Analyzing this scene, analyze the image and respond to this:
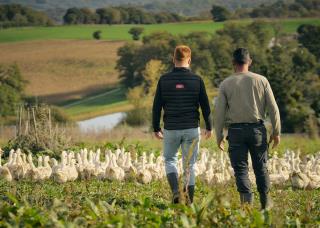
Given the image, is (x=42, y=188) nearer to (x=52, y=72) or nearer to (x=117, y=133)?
(x=117, y=133)

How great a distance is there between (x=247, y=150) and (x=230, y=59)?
75.0 m

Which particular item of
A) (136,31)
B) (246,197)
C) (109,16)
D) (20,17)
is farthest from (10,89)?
(246,197)

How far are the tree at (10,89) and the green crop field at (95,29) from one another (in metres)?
18.9

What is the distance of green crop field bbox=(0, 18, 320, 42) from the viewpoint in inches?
4168

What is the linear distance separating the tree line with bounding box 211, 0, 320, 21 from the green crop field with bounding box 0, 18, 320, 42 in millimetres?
10439

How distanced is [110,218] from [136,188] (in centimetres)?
565

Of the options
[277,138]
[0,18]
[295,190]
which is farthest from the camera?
[0,18]

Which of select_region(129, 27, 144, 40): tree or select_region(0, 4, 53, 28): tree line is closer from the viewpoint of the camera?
select_region(129, 27, 144, 40): tree

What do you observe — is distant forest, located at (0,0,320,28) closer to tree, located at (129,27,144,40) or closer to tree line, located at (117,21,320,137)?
tree, located at (129,27,144,40)

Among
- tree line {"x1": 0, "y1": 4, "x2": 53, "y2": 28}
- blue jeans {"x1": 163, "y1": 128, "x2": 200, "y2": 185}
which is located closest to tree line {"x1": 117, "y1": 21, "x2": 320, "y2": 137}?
tree line {"x1": 0, "y1": 4, "x2": 53, "y2": 28}

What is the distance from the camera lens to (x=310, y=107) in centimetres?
5516

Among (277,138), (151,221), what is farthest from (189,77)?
(151,221)

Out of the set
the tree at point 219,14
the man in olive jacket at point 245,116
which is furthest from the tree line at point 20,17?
the man in olive jacket at point 245,116

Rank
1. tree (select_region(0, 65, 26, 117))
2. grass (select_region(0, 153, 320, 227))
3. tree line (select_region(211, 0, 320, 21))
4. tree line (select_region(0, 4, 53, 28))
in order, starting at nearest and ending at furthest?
grass (select_region(0, 153, 320, 227))
tree (select_region(0, 65, 26, 117))
tree line (select_region(0, 4, 53, 28))
tree line (select_region(211, 0, 320, 21))
